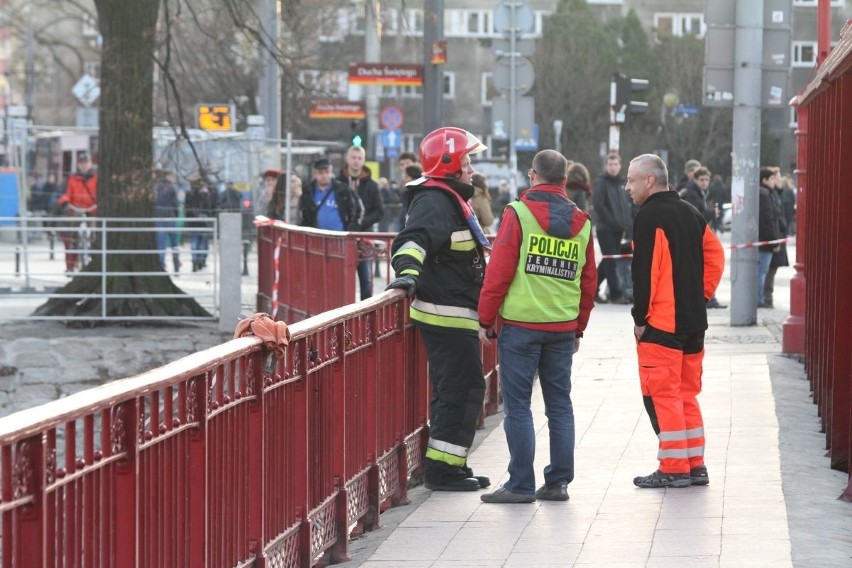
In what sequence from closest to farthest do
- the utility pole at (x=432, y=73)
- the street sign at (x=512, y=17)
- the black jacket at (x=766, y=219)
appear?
the black jacket at (x=766, y=219)
the utility pole at (x=432, y=73)
the street sign at (x=512, y=17)

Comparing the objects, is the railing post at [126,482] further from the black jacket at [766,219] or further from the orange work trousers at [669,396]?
the black jacket at [766,219]

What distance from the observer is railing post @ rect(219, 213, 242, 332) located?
19062 mm

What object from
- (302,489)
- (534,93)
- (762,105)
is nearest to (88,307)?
(762,105)

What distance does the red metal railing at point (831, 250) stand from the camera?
350 inches

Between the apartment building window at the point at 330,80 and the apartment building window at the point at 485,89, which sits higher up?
the apartment building window at the point at 485,89

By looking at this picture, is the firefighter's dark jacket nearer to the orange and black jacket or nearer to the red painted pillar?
the orange and black jacket

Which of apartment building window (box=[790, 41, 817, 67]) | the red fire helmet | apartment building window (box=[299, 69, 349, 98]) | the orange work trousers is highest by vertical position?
apartment building window (box=[790, 41, 817, 67])

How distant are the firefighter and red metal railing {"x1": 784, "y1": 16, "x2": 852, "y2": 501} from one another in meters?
1.87

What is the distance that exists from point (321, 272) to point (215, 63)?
34167mm

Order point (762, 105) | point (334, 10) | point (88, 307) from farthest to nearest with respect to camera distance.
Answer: point (334, 10) < point (88, 307) < point (762, 105)

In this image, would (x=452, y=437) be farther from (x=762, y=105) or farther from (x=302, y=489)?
(x=762, y=105)

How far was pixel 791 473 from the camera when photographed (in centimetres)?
889

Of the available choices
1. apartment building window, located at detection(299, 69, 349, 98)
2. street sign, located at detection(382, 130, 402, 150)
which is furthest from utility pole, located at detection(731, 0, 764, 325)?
apartment building window, located at detection(299, 69, 349, 98)

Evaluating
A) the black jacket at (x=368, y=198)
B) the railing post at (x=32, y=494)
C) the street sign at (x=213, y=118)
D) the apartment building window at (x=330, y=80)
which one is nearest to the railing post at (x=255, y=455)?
the railing post at (x=32, y=494)
